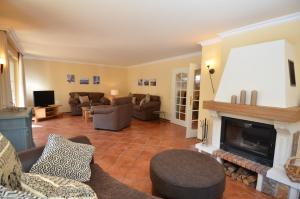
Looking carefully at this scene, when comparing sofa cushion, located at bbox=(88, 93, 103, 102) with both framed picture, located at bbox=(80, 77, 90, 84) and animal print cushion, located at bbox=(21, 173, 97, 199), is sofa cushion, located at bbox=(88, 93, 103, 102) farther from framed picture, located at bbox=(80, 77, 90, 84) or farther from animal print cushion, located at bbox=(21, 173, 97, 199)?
animal print cushion, located at bbox=(21, 173, 97, 199)

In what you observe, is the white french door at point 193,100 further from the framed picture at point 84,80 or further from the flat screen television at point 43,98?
the framed picture at point 84,80

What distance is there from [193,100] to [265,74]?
2.05m

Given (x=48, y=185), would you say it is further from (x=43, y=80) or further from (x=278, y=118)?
(x=43, y=80)

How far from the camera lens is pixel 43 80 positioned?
22.2 ft

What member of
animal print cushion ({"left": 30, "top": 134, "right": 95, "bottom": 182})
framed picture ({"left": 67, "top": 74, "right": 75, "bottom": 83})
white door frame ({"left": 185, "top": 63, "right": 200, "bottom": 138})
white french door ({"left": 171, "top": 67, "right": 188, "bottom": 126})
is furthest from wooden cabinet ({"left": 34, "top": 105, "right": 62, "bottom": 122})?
animal print cushion ({"left": 30, "top": 134, "right": 95, "bottom": 182})

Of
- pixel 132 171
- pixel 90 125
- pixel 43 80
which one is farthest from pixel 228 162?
pixel 43 80

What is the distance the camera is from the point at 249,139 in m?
2.62

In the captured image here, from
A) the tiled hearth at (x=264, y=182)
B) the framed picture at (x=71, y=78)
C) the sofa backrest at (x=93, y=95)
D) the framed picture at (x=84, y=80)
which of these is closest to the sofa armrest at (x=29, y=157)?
the tiled hearth at (x=264, y=182)

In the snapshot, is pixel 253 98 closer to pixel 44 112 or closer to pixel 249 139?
pixel 249 139

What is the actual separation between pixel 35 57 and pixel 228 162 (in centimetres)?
730

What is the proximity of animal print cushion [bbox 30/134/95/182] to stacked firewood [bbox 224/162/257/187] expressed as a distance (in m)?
2.11

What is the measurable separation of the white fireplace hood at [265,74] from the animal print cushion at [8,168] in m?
2.72

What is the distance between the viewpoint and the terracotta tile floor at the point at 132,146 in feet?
7.56

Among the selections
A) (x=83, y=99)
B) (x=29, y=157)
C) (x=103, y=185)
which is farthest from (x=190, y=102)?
(x=83, y=99)
